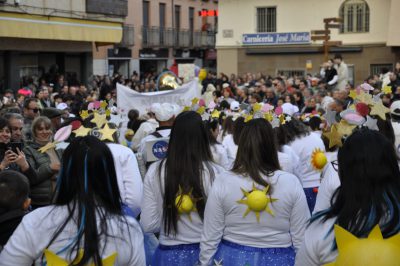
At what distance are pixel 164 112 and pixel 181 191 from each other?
6.33 ft

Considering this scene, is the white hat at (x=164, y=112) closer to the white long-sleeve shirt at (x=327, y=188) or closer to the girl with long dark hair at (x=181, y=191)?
the girl with long dark hair at (x=181, y=191)

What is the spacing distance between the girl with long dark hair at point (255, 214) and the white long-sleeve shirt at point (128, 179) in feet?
2.89

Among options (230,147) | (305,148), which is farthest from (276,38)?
(230,147)

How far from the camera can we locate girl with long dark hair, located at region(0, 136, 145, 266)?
10.6 ft

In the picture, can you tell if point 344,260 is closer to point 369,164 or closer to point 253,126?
point 369,164

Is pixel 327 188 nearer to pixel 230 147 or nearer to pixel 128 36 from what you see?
pixel 230 147

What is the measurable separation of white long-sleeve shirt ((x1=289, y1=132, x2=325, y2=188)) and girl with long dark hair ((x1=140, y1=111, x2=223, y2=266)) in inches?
116

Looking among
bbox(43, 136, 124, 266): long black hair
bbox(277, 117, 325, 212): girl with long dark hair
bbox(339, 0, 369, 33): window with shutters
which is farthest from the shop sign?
bbox(43, 136, 124, 266): long black hair

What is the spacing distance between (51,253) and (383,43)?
2774 cm

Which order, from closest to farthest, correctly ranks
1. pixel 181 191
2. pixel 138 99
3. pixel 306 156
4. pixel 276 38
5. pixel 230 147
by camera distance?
pixel 181 191, pixel 230 147, pixel 306 156, pixel 138 99, pixel 276 38

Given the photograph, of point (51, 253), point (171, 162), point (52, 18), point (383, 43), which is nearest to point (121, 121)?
point (171, 162)

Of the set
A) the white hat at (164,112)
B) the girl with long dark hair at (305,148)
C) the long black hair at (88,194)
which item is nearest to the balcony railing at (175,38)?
the girl with long dark hair at (305,148)

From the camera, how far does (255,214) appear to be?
4215 millimetres

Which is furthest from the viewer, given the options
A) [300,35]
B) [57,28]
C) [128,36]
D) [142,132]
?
[128,36]
